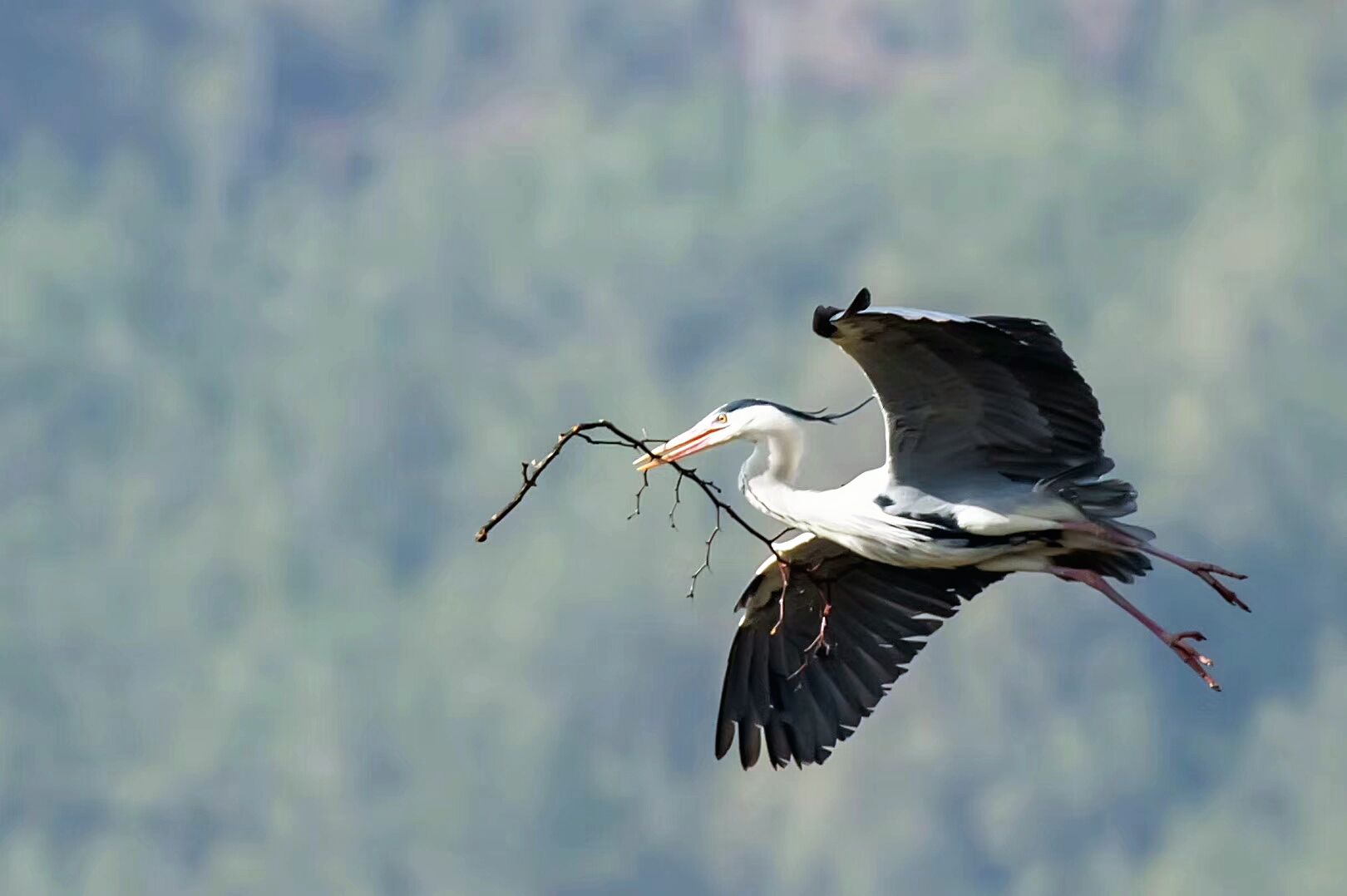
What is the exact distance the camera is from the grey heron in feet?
43.5

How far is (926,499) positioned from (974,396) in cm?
75

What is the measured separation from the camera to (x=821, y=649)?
15461 mm

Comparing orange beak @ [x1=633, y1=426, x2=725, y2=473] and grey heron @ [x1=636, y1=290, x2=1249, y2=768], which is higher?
orange beak @ [x1=633, y1=426, x2=725, y2=473]

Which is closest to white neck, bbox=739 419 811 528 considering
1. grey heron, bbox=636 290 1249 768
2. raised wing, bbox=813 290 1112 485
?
grey heron, bbox=636 290 1249 768

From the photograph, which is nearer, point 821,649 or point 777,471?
point 777,471

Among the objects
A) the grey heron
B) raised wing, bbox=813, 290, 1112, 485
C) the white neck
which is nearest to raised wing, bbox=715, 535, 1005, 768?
the grey heron

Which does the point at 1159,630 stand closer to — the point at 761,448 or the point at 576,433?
the point at 761,448

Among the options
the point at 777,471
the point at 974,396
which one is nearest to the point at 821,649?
the point at 777,471

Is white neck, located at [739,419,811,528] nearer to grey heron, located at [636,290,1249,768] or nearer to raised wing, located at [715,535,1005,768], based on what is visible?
grey heron, located at [636,290,1249,768]

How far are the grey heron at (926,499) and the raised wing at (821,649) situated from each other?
0.04 feet

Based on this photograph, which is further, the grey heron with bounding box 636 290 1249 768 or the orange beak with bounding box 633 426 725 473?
the orange beak with bounding box 633 426 725 473

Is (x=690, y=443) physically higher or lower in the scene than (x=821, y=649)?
higher

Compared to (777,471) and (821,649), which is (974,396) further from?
(821,649)

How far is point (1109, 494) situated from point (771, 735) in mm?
2992
